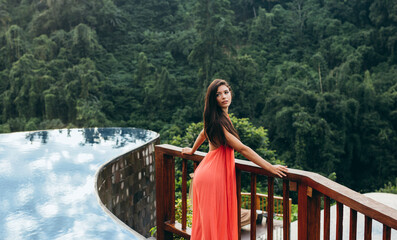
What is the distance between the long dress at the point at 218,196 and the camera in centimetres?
165

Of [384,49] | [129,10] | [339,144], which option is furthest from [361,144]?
[129,10]

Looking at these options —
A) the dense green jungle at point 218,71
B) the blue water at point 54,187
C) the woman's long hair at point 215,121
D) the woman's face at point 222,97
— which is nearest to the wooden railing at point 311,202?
the woman's long hair at point 215,121

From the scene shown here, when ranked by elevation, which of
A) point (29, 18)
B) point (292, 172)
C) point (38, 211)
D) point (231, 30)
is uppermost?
point (29, 18)

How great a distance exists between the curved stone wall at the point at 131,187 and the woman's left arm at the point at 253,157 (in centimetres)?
239

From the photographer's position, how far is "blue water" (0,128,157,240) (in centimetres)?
249

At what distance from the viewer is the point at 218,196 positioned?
1650mm

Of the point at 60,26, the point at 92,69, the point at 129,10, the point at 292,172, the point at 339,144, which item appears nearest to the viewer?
the point at 292,172

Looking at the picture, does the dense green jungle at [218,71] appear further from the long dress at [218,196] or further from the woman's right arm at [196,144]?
the long dress at [218,196]

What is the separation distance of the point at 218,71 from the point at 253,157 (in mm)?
15689

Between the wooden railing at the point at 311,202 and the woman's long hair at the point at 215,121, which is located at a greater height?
the woman's long hair at the point at 215,121

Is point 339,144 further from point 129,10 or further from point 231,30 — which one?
point 129,10

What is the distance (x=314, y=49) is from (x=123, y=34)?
10.9 metres

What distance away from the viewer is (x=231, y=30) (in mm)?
17609

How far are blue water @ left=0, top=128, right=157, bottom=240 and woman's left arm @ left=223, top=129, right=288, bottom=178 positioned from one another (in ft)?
3.68
